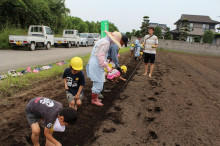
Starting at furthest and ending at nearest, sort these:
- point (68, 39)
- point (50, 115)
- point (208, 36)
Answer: point (208, 36) → point (68, 39) → point (50, 115)

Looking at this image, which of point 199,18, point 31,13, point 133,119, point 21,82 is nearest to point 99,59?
point 133,119

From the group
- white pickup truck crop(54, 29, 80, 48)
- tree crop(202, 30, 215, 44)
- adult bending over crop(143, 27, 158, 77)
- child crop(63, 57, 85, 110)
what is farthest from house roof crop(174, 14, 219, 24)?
child crop(63, 57, 85, 110)

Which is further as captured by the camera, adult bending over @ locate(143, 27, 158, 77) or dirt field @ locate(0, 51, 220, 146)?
adult bending over @ locate(143, 27, 158, 77)

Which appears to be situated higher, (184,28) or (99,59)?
(184,28)

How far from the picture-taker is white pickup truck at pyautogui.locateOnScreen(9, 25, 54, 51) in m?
12.3

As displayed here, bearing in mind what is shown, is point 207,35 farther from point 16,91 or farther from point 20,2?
point 16,91

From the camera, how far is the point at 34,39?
13062mm

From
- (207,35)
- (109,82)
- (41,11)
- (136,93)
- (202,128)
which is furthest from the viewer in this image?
(207,35)

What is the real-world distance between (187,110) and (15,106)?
3650 mm

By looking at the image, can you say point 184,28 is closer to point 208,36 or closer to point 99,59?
point 208,36

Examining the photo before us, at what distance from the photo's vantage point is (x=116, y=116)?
144 inches

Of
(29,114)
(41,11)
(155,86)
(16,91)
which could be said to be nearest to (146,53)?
(155,86)

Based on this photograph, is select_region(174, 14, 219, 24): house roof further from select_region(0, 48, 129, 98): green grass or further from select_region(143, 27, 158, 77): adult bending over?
select_region(0, 48, 129, 98): green grass

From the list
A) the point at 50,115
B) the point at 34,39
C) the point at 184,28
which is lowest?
the point at 50,115
